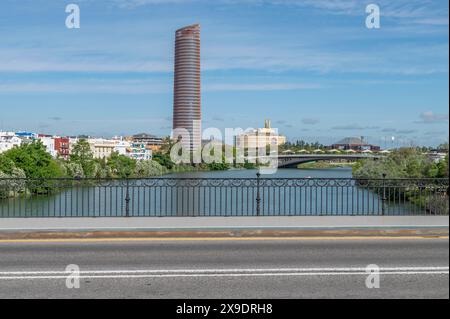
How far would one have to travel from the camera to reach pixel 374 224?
46.2ft

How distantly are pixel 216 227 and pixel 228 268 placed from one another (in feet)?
13.4

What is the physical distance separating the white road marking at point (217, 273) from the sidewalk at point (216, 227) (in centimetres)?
376

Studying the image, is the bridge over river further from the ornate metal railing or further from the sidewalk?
the sidewalk

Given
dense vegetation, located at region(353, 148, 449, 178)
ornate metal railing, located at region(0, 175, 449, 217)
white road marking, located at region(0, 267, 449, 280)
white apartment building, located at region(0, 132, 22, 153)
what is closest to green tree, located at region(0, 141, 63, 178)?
dense vegetation, located at region(353, 148, 449, 178)

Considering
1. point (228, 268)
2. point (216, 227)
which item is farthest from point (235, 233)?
point (228, 268)

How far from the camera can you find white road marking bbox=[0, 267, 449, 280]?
8.98 metres

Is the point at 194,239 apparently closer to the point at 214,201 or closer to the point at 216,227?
the point at 216,227

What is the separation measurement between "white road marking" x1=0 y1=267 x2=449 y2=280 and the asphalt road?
17mm
